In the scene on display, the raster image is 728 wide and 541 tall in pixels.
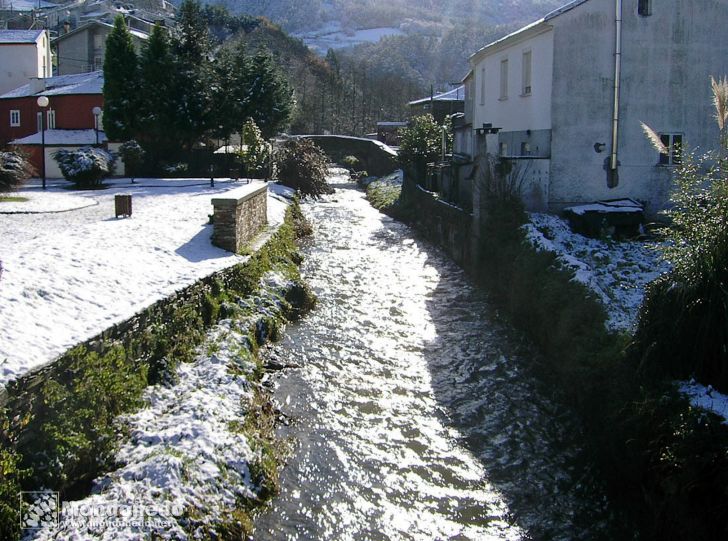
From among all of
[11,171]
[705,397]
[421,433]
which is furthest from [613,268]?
[11,171]

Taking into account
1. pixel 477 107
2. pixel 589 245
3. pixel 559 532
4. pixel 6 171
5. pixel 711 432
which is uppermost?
pixel 477 107

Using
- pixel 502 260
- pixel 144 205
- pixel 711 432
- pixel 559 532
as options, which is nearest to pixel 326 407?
pixel 559 532

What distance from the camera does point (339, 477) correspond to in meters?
8.69

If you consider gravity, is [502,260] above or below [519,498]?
above

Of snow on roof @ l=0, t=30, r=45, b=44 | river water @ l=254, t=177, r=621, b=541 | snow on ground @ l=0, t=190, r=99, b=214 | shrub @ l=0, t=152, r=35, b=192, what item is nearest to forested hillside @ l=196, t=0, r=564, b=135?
snow on roof @ l=0, t=30, r=45, b=44

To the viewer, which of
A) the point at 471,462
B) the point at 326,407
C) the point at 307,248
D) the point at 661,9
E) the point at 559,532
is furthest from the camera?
the point at 307,248

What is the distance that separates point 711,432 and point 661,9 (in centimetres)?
1474

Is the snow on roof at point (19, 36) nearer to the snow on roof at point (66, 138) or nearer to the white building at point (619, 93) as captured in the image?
the snow on roof at point (66, 138)

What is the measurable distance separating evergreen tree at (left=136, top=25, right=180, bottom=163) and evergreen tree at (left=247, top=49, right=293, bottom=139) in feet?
13.6

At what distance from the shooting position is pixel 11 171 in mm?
21766

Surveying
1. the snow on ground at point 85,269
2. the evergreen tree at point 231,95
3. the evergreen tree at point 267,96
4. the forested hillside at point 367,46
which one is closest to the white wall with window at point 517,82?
the snow on ground at point 85,269

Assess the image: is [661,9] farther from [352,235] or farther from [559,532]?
[559,532]
